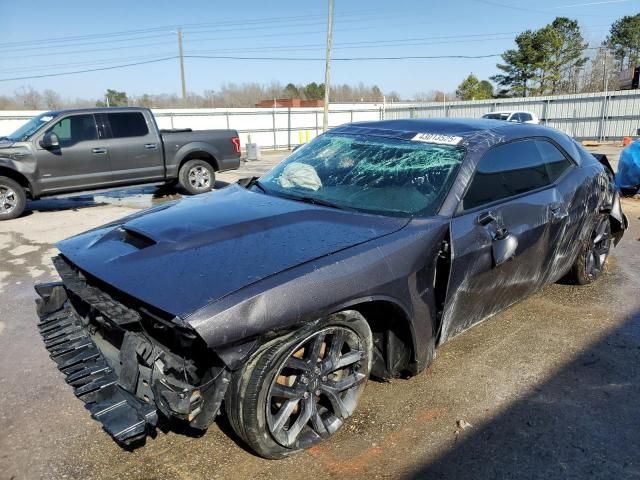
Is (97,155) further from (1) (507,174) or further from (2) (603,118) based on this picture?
Answer: (2) (603,118)

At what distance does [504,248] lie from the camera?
3.14 meters

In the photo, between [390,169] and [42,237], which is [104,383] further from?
[42,237]

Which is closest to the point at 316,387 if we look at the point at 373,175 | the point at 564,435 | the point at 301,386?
the point at 301,386

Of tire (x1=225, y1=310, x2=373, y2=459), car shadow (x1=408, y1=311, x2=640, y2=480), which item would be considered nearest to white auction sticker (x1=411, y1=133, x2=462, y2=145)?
tire (x1=225, y1=310, x2=373, y2=459)

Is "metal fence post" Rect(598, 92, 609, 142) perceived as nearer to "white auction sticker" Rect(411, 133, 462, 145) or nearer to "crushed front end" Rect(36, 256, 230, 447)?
"white auction sticker" Rect(411, 133, 462, 145)

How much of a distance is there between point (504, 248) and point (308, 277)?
4.95 ft

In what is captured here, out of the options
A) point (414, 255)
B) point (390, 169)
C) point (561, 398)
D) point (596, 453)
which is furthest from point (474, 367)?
point (390, 169)

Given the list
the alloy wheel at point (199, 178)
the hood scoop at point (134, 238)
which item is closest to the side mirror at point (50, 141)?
the alloy wheel at point (199, 178)

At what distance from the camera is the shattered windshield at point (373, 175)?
3064 millimetres

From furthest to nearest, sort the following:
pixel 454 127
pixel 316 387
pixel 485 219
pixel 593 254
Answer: pixel 593 254, pixel 454 127, pixel 485 219, pixel 316 387

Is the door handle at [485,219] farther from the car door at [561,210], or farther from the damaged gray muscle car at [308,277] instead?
the car door at [561,210]

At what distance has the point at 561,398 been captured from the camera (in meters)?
3.03

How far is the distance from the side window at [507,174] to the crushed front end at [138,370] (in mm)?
1812

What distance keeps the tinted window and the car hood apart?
713 cm
